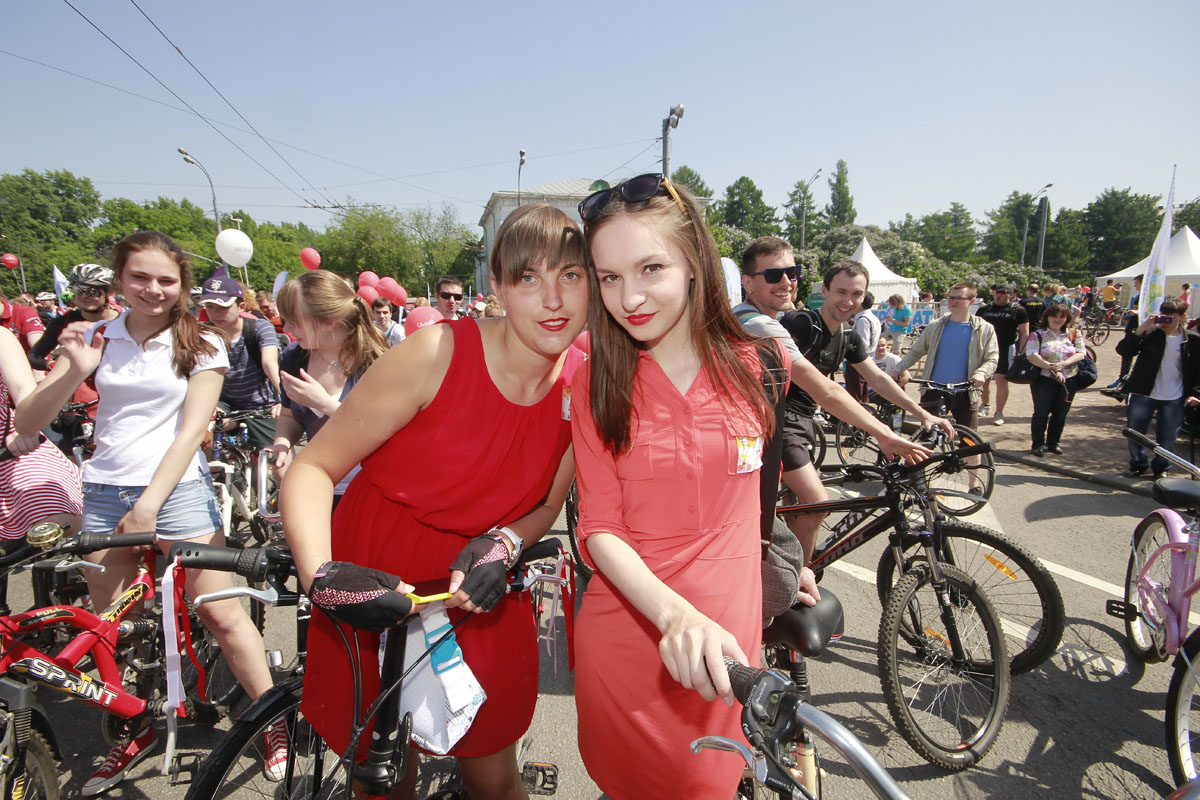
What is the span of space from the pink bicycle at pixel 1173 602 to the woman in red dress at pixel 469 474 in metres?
2.50

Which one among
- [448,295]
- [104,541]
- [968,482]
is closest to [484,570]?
[104,541]

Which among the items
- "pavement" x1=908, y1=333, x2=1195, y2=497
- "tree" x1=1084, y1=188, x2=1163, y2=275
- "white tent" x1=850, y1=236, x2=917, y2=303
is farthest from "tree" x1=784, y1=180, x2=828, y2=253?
"pavement" x1=908, y1=333, x2=1195, y2=497

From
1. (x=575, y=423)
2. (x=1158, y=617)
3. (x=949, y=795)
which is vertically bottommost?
(x=949, y=795)

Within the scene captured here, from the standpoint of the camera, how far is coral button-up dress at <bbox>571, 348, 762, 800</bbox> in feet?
4.20

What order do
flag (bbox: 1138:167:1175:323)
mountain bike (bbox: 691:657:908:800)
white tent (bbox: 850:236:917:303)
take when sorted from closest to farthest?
mountain bike (bbox: 691:657:908:800) < flag (bbox: 1138:167:1175:323) < white tent (bbox: 850:236:917:303)

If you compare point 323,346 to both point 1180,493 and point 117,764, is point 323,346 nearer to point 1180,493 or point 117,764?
point 117,764

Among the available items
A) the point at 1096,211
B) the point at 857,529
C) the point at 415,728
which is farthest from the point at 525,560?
the point at 1096,211

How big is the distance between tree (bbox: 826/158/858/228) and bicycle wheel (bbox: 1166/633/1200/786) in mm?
87012

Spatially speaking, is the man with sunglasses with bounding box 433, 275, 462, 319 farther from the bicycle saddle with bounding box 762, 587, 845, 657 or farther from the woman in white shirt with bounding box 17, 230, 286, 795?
the bicycle saddle with bounding box 762, 587, 845, 657

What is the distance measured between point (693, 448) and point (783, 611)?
31.3 inches

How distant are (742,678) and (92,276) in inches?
181

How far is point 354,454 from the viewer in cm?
151

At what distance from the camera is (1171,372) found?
6281 millimetres

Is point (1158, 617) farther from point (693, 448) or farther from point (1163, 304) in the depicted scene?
point (1163, 304)
